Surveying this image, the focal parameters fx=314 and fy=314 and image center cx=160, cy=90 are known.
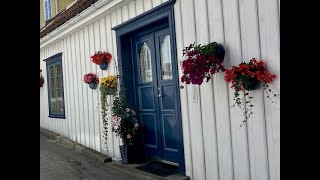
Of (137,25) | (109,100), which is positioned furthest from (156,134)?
(137,25)

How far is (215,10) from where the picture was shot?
4082mm

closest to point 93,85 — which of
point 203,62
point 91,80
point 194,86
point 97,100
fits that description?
point 91,80

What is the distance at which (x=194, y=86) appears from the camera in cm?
454

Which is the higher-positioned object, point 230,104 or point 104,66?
point 104,66

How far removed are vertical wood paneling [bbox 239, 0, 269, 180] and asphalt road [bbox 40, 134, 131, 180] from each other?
2.44m

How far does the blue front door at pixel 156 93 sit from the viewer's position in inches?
212

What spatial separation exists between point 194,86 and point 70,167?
3.35 m

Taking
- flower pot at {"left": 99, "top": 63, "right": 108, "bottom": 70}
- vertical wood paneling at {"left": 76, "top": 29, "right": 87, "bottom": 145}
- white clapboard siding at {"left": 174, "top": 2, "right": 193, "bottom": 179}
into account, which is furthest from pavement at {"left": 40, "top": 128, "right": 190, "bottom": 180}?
flower pot at {"left": 99, "top": 63, "right": 108, "bottom": 70}

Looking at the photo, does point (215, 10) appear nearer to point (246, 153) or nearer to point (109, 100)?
point (246, 153)

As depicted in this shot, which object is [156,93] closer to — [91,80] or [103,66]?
[103,66]

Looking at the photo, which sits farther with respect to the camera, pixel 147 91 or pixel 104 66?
pixel 104 66

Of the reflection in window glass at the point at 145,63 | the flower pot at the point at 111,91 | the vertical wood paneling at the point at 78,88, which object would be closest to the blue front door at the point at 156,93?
the reflection in window glass at the point at 145,63

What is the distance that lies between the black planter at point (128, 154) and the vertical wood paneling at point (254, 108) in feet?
9.18
